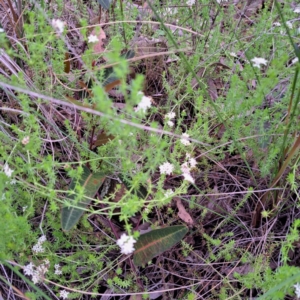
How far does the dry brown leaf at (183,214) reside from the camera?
1313mm

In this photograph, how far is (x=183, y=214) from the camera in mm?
1332

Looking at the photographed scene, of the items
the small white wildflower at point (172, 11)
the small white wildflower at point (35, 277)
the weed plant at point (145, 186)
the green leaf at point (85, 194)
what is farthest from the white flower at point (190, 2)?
the small white wildflower at point (35, 277)

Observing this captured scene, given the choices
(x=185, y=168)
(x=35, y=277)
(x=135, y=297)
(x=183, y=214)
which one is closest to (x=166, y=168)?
(x=185, y=168)

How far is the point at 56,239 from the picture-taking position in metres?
1.32

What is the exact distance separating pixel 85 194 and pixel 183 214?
394 millimetres

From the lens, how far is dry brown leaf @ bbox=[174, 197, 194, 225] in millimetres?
1313

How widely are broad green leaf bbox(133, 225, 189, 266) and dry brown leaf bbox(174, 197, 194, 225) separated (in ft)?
0.48

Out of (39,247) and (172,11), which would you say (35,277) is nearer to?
(39,247)

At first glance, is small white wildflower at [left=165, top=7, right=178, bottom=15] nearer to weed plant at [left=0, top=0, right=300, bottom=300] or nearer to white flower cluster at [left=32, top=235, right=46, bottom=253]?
weed plant at [left=0, top=0, right=300, bottom=300]

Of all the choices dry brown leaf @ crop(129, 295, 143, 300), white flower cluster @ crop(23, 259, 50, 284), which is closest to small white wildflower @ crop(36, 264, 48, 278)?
white flower cluster @ crop(23, 259, 50, 284)

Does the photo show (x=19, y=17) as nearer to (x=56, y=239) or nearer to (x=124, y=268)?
(x=56, y=239)

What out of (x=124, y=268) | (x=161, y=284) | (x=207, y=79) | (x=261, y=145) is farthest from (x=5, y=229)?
(x=207, y=79)

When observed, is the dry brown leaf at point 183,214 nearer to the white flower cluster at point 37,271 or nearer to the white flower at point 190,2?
the white flower cluster at point 37,271

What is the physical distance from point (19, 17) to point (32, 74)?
0.25 m
